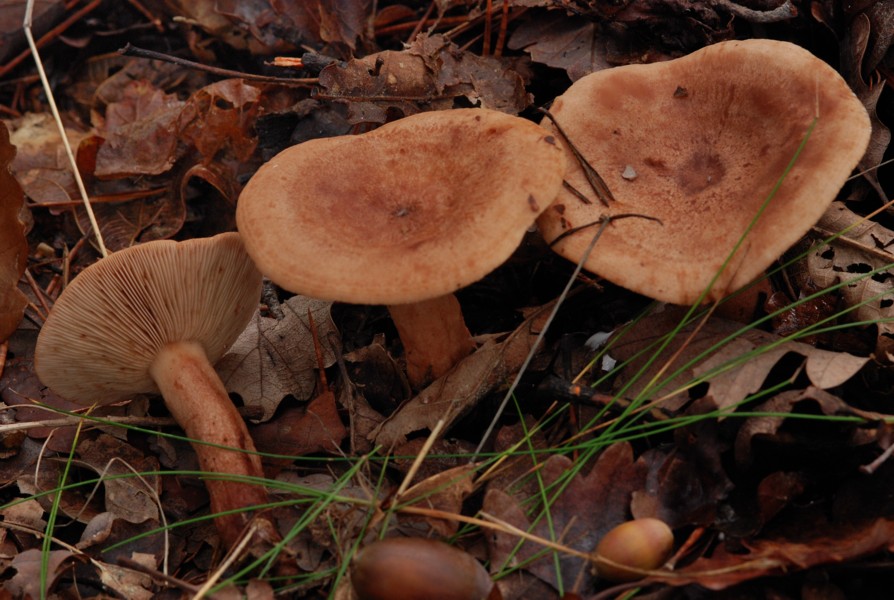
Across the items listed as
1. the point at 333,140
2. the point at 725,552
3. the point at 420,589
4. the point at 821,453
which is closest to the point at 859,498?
the point at 821,453

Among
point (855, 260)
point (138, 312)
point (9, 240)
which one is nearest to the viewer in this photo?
point (138, 312)

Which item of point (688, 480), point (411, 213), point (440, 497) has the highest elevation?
point (411, 213)

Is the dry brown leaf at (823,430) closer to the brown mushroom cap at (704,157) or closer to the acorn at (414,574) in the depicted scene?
the brown mushroom cap at (704,157)

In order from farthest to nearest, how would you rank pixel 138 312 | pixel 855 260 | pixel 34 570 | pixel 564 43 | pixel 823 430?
pixel 564 43 < pixel 855 260 < pixel 138 312 < pixel 34 570 < pixel 823 430

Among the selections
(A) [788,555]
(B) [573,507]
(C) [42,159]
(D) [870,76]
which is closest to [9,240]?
(C) [42,159]

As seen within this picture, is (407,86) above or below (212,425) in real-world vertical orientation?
above

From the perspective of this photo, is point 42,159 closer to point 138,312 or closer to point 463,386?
point 138,312

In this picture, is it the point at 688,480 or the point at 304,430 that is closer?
the point at 688,480
